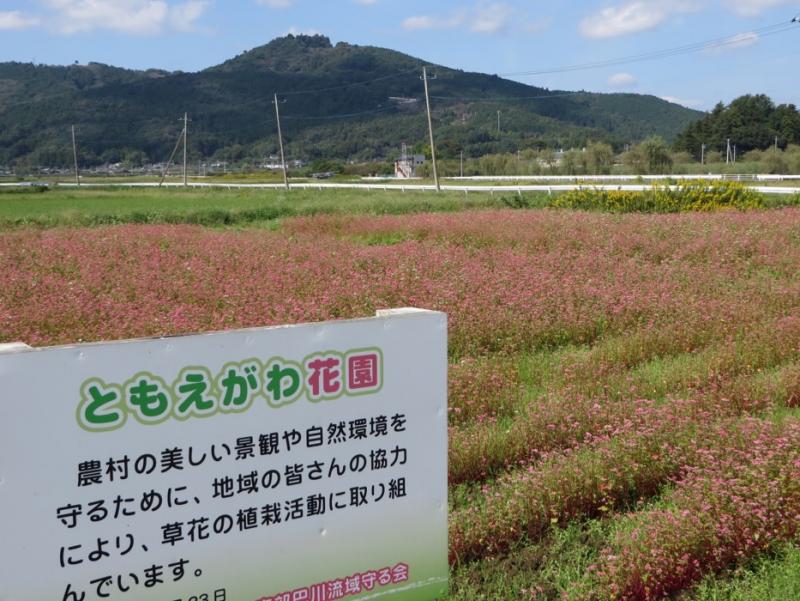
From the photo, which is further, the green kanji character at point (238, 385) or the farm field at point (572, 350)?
the farm field at point (572, 350)

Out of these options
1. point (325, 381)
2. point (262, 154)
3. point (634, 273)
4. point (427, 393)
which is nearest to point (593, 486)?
point (427, 393)

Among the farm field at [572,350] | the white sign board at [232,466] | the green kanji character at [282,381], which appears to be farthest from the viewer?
the farm field at [572,350]

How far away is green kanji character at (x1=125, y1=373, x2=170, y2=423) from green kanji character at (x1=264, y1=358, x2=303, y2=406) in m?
0.35

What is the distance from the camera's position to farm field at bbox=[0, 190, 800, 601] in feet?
13.5

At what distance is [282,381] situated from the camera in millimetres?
2789

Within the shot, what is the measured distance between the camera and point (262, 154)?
174 m

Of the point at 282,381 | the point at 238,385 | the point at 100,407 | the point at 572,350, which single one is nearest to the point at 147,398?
the point at 100,407

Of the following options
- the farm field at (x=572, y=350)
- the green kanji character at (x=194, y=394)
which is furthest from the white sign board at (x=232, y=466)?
the farm field at (x=572, y=350)

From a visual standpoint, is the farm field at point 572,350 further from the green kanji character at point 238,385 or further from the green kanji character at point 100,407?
the green kanji character at point 100,407

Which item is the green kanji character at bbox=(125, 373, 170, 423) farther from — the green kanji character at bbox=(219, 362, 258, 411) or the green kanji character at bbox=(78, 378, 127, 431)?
the green kanji character at bbox=(219, 362, 258, 411)

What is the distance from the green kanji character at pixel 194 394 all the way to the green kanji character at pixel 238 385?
0.04 m

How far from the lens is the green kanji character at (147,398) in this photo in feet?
8.30

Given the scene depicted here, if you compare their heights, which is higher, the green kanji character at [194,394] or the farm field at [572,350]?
the green kanji character at [194,394]

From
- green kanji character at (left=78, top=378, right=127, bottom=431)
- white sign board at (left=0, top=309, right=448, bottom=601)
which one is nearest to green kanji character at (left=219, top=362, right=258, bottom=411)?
white sign board at (left=0, top=309, right=448, bottom=601)
